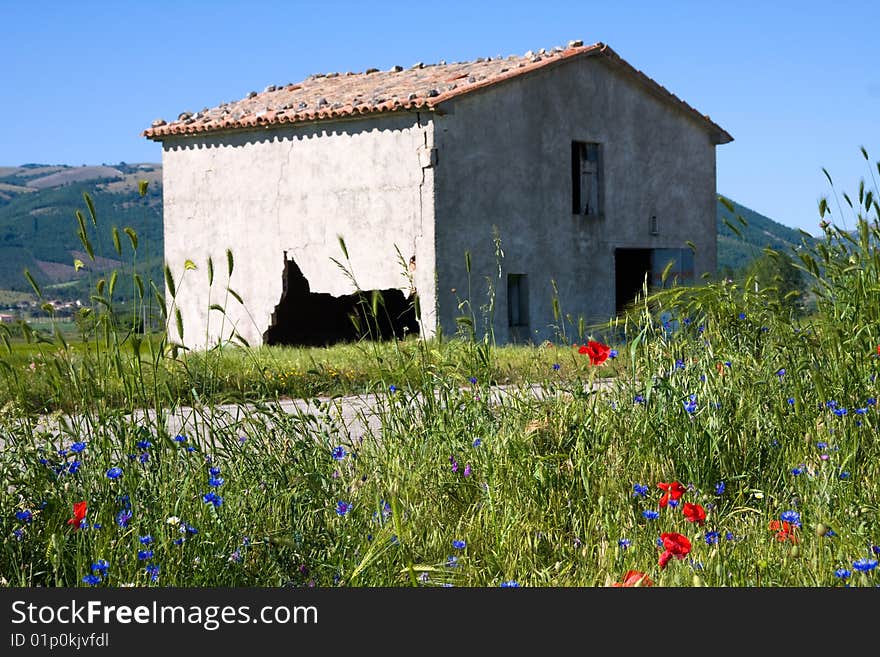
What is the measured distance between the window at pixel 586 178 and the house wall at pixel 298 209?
157 inches

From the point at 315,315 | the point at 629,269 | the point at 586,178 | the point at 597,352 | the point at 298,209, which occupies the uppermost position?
the point at 586,178

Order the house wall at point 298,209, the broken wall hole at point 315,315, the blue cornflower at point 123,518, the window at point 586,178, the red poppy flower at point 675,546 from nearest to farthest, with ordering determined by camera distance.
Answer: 1. the red poppy flower at point 675,546
2. the blue cornflower at point 123,518
3. the house wall at point 298,209
4. the broken wall hole at point 315,315
5. the window at point 586,178

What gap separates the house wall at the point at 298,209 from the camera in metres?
17.3

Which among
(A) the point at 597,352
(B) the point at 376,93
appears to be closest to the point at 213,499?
(A) the point at 597,352

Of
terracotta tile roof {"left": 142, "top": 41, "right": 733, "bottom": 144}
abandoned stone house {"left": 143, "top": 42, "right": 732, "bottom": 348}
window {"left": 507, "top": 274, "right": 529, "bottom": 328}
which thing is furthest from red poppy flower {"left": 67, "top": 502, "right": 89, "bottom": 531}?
window {"left": 507, "top": 274, "right": 529, "bottom": 328}

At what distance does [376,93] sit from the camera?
1852cm

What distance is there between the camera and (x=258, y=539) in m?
3.77

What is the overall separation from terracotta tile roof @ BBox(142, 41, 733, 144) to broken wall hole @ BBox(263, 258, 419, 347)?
9.22ft

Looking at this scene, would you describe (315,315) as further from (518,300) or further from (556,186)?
(556,186)

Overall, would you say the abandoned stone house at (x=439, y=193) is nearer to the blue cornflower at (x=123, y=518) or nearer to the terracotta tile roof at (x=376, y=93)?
the terracotta tile roof at (x=376, y=93)

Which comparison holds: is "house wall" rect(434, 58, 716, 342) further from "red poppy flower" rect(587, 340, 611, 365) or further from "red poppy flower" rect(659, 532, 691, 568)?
"red poppy flower" rect(659, 532, 691, 568)

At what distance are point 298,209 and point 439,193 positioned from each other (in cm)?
295

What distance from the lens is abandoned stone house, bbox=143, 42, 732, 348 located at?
17.4 metres

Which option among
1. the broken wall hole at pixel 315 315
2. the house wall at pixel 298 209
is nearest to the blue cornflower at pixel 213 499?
the house wall at pixel 298 209
